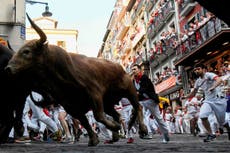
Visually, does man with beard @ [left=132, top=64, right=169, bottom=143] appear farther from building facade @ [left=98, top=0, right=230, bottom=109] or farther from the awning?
the awning

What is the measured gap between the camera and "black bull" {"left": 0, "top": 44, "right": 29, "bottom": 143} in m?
6.48

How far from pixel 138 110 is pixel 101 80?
4.74 ft

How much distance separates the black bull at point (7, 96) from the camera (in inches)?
255

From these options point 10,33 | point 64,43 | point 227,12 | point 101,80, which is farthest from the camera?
point 64,43

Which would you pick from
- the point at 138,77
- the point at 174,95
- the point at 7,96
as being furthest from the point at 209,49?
the point at 7,96

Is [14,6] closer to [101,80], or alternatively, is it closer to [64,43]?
[101,80]

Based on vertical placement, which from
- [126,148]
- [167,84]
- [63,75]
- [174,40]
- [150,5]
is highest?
[150,5]

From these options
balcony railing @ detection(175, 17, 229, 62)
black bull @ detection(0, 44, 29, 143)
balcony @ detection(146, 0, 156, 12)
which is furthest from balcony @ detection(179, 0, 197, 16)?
black bull @ detection(0, 44, 29, 143)

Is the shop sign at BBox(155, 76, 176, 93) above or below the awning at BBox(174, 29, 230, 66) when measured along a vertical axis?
below

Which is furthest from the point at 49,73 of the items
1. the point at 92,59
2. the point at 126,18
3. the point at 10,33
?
the point at 126,18

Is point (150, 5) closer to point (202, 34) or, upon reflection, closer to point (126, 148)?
point (202, 34)

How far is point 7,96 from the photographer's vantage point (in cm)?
659

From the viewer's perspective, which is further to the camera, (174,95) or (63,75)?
(174,95)

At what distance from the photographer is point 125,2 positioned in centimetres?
5422
